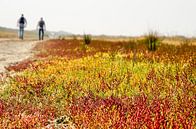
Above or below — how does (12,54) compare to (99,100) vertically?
above

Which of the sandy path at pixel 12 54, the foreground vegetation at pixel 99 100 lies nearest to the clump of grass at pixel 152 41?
the sandy path at pixel 12 54

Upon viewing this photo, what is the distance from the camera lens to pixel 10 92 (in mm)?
10547

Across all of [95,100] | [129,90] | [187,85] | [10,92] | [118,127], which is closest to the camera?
[118,127]

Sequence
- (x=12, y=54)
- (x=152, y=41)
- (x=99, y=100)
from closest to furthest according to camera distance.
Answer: (x=99, y=100)
(x=152, y=41)
(x=12, y=54)

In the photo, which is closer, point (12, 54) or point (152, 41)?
point (152, 41)

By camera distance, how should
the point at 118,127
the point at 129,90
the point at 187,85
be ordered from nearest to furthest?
the point at 118,127, the point at 187,85, the point at 129,90

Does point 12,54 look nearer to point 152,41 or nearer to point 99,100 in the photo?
point 152,41

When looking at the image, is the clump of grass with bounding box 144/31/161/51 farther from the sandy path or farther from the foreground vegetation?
the foreground vegetation

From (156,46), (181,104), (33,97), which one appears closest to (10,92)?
(33,97)

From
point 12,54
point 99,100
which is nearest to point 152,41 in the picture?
point 12,54

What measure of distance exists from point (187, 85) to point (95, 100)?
6.35 feet

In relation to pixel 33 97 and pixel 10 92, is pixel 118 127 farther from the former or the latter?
pixel 10 92

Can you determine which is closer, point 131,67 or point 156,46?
point 131,67

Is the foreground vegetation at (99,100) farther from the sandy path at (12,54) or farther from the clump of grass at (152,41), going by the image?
the clump of grass at (152,41)
